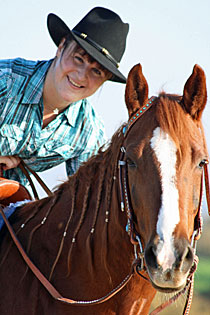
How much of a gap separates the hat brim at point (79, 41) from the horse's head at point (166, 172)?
3.51 ft

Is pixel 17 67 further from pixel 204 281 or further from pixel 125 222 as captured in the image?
pixel 204 281

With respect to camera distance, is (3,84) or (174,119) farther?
(3,84)

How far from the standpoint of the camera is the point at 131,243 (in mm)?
2973

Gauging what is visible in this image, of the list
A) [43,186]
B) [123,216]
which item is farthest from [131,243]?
[43,186]

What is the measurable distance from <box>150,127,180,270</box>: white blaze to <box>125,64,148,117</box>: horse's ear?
1.27 feet

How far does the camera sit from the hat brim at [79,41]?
405 cm

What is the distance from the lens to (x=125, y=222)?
2.99 m

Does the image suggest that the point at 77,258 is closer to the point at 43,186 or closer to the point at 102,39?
the point at 43,186

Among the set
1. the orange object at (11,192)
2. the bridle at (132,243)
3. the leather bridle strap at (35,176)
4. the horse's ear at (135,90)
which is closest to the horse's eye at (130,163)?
the bridle at (132,243)

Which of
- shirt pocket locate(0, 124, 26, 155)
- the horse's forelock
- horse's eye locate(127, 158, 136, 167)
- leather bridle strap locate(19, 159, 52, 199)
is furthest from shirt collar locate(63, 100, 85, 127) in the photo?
horse's eye locate(127, 158, 136, 167)

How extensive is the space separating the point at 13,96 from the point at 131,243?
2057mm

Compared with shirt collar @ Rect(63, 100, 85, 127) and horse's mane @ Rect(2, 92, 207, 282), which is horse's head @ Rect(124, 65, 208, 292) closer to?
horse's mane @ Rect(2, 92, 207, 282)

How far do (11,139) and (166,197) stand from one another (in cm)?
220

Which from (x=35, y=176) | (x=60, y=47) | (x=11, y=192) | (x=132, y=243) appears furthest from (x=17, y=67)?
(x=132, y=243)
